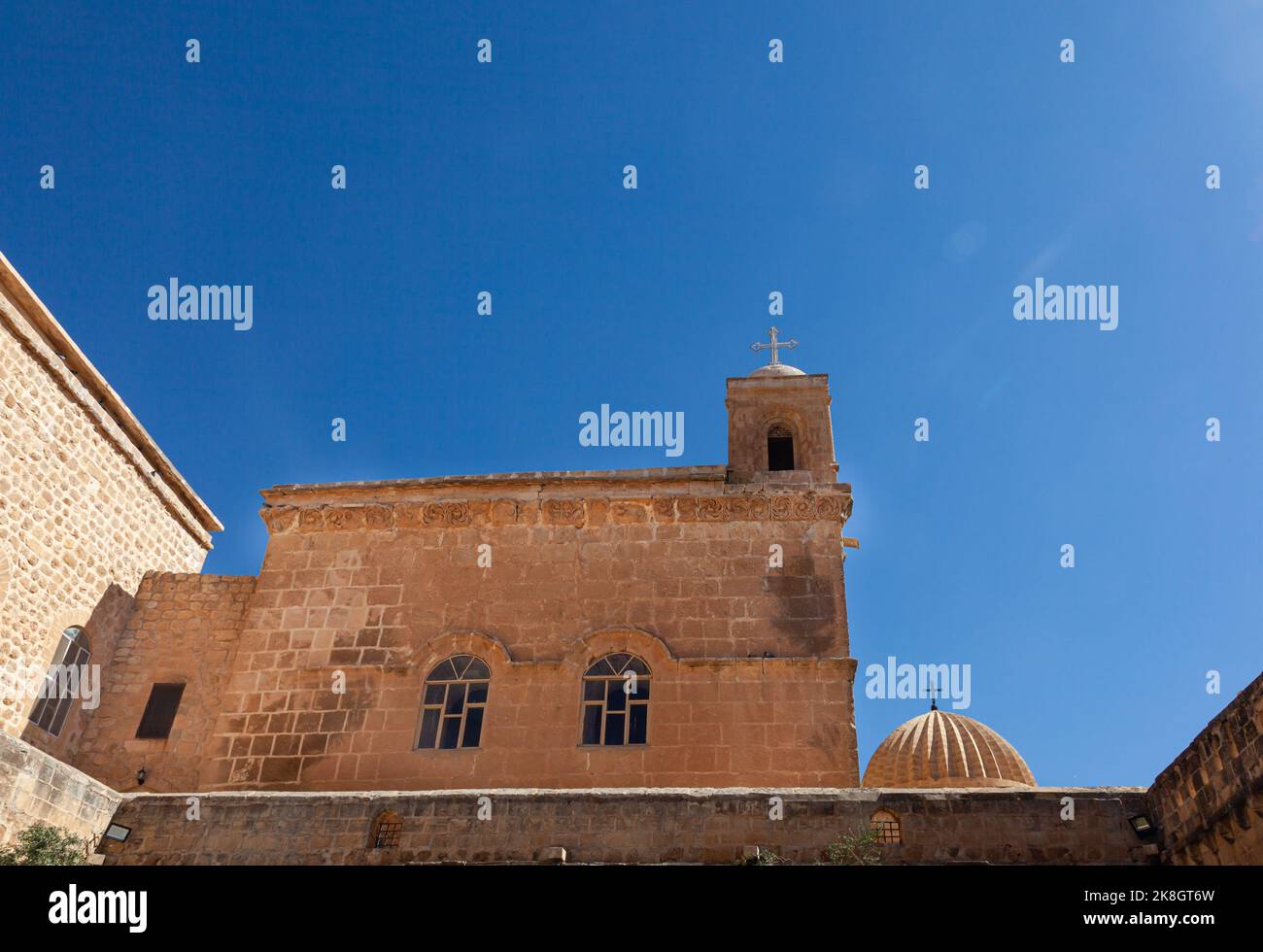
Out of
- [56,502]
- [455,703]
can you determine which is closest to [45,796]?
[455,703]

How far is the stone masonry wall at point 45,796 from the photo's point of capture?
304 inches

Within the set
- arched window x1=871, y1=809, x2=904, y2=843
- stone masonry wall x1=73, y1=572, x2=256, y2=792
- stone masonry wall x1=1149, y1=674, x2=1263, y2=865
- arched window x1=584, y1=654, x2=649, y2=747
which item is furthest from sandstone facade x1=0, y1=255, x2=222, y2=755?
stone masonry wall x1=1149, y1=674, x2=1263, y2=865

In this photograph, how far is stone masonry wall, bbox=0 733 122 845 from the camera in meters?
7.73

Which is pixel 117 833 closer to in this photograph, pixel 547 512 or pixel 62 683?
pixel 62 683

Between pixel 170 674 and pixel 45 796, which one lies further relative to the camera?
pixel 170 674

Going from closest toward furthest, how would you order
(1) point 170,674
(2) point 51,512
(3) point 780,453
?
(2) point 51,512 < (1) point 170,674 < (3) point 780,453

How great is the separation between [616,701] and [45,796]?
6.64 m

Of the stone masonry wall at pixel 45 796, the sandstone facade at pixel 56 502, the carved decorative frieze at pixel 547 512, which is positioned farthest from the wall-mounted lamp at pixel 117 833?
the carved decorative frieze at pixel 547 512

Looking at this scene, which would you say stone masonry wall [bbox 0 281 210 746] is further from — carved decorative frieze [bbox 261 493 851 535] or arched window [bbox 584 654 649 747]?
arched window [bbox 584 654 649 747]

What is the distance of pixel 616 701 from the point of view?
1282cm

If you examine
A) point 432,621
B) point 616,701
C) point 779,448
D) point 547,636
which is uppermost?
point 779,448

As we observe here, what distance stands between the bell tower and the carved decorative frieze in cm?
101
